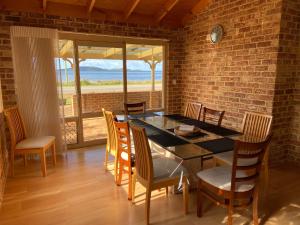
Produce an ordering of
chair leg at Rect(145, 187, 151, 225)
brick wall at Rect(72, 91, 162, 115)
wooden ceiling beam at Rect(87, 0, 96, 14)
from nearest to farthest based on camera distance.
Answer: chair leg at Rect(145, 187, 151, 225) < wooden ceiling beam at Rect(87, 0, 96, 14) < brick wall at Rect(72, 91, 162, 115)

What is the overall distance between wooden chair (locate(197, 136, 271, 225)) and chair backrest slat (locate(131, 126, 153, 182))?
51 cm

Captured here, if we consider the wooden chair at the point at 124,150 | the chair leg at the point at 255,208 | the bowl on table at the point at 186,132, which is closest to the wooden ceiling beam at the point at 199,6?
the bowl on table at the point at 186,132

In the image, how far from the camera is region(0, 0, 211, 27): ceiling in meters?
3.39

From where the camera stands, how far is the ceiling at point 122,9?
339cm

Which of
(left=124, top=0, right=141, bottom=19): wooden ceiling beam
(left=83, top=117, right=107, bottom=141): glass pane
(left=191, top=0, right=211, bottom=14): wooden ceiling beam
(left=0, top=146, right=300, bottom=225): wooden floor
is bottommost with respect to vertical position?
(left=0, top=146, right=300, bottom=225): wooden floor

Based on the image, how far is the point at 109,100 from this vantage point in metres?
4.37

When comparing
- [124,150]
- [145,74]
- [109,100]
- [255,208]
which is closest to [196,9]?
[145,74]

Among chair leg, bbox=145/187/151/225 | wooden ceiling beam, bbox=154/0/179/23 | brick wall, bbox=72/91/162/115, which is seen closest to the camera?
chair leg, bbox=145/187/151/225

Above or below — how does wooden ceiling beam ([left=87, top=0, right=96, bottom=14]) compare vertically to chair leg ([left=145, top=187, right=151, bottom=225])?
above

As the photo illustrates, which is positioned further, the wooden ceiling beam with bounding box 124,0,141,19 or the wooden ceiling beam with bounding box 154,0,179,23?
the wooden ceiling beam with bounding box 154,0,179,23

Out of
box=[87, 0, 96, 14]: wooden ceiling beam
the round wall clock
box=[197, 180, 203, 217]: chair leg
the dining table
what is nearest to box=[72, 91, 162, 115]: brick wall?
the dining table

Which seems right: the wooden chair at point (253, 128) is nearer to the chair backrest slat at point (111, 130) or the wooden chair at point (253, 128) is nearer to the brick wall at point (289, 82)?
the brick wall at point (289, 82)

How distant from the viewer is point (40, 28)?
3404mm

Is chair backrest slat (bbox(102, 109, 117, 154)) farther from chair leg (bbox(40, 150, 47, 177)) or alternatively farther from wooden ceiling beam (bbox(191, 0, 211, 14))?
wooden ceiling beam (bbox(191, 0, 211, 14))
